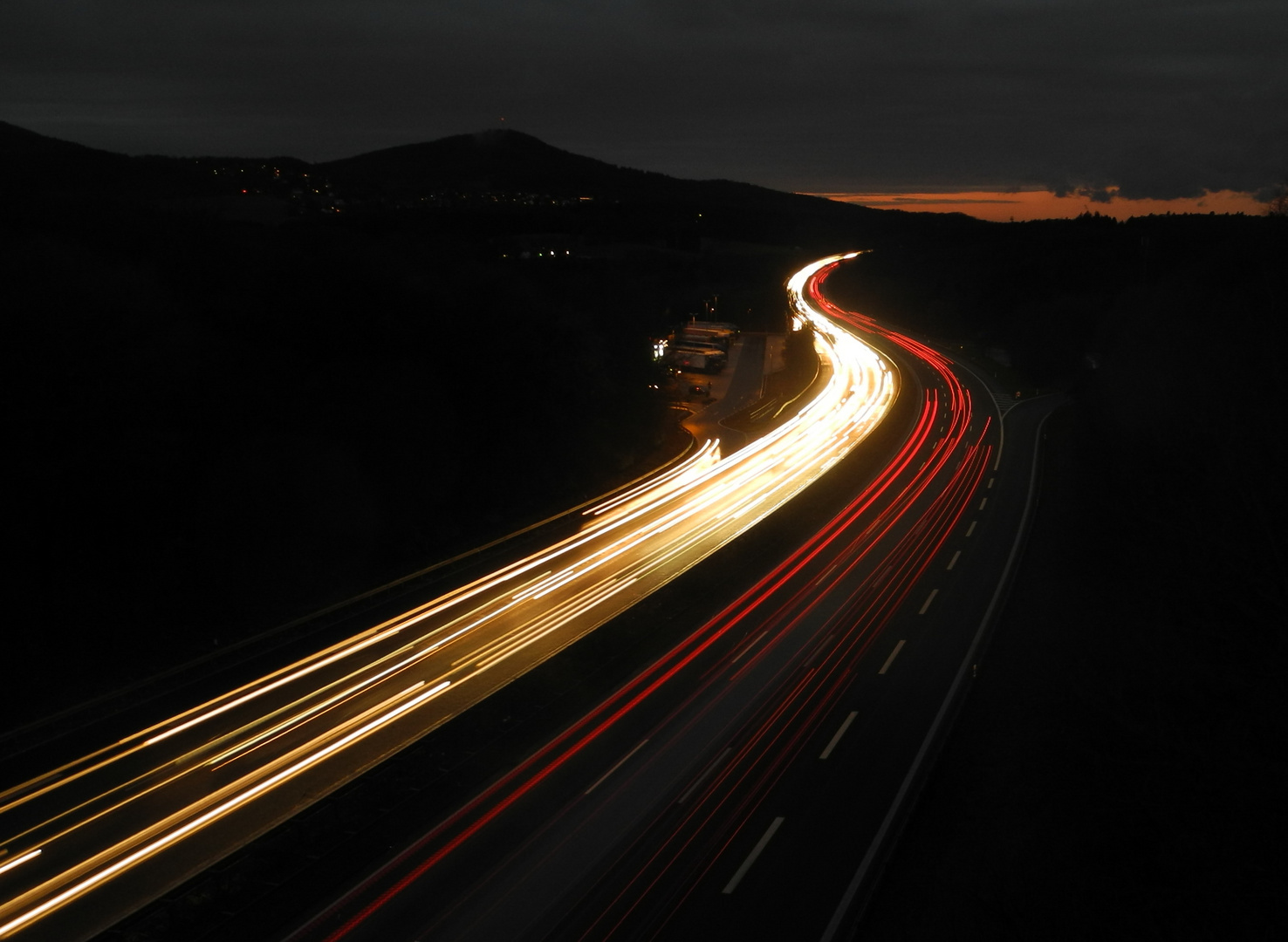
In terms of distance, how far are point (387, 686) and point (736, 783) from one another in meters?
4.72

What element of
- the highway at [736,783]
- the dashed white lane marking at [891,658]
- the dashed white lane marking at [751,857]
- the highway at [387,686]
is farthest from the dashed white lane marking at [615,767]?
the dashed white lane marking at [891,658]

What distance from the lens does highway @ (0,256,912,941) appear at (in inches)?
312

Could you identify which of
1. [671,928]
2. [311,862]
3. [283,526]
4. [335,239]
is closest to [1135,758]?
[671,928]

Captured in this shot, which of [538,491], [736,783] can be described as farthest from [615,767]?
[538,491]

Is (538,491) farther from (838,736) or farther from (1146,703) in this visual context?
(1146,703)

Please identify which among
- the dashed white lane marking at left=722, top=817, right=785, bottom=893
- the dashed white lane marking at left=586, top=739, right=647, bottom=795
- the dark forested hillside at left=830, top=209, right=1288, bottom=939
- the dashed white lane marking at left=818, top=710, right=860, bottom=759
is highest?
the dark forested hillside at left=830, top=209, right=1288, bottom=939

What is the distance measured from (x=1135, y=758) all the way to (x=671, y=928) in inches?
150

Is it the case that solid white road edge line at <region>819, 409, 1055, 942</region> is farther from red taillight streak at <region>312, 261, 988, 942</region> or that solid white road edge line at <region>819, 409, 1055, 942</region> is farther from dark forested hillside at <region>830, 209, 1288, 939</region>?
red taillight streak at <region>312, 261, 988, 942</region>

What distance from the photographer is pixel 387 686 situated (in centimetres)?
1133

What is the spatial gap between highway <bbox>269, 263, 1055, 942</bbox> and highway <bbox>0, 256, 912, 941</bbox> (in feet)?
0.71

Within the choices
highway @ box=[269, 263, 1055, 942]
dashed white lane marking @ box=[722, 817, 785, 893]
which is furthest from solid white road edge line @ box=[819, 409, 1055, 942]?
dashed white lane marking @ box=[722, 817, 785, 893]

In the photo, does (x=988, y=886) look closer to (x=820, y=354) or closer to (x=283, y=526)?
(x=283, y=526)

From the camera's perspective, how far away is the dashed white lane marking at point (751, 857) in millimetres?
7793

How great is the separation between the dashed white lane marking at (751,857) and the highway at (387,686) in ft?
4.58
